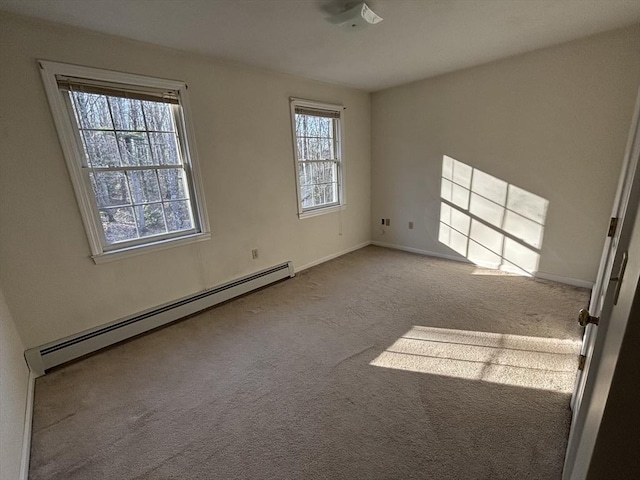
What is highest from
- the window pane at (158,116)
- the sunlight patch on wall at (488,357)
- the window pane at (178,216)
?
the window pane at (158,116)

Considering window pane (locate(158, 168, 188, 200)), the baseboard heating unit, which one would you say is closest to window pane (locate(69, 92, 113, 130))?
window pane (locate(158, 168, 188, 200))

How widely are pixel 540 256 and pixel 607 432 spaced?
11.5ft

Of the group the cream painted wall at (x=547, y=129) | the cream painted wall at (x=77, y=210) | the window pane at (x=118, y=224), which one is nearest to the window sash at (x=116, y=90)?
the cream painted wall at (x=77, y=210)

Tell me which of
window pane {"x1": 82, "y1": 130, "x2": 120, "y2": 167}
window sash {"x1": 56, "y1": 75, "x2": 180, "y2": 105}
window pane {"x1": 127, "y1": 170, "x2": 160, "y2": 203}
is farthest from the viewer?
window pane {"x1": 127, "y1": 170, "x2": 160, "y2": 203}

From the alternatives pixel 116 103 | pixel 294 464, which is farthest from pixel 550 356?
pixel 116 103

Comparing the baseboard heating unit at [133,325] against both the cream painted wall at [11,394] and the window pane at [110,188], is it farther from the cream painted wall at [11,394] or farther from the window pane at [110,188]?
the window pane at [110,188]

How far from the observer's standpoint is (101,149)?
2.28 metres

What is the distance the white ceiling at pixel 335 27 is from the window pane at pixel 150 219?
4.42 feet

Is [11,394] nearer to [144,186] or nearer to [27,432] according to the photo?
[27,432]

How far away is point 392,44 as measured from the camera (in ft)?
8.38

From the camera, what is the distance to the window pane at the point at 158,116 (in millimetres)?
2475

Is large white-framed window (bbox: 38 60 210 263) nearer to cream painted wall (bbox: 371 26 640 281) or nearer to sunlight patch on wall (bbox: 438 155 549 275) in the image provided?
cream painted wall (bbox: 371 26 640 281)

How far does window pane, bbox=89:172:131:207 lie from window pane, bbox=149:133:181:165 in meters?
0.34

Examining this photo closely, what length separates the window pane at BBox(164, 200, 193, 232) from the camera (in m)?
2.73
